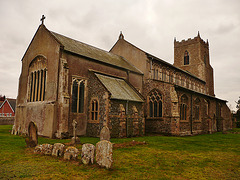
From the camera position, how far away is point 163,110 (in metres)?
22.3

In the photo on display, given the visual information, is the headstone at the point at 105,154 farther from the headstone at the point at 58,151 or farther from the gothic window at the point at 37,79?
the gothic window at the point at 37,79

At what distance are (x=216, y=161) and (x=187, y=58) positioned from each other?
46292 mm

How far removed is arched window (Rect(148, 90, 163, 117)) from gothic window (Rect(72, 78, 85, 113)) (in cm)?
929

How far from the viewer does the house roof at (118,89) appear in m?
18.3

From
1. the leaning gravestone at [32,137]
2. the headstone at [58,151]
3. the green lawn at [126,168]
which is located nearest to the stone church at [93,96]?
the leaning gravestone at [32,137]

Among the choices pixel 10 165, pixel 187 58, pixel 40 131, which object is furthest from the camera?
pixel 187 58

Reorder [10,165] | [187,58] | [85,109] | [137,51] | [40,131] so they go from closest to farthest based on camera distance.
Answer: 1. [10,165]
2. [40,131]
3. [85,109]
4. [137,51]
5. [187,58]

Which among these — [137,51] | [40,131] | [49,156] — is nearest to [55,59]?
[40,131]

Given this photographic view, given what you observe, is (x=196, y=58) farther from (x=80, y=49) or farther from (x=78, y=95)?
(x=78, y=95)

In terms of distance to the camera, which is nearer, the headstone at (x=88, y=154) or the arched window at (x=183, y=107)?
the headstone at (x=88, y=154)

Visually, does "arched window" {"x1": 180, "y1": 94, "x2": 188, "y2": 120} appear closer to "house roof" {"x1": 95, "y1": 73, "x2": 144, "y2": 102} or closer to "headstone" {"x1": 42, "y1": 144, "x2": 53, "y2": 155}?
"house roof" {"x1": 95, "y1": 73, "x2": 144, "y2": 102}

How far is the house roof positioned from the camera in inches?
722

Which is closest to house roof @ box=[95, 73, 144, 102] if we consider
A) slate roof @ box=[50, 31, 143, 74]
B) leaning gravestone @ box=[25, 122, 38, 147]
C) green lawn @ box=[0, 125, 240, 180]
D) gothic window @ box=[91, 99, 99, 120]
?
gothic window @ box=[91, 99, 99, 120]

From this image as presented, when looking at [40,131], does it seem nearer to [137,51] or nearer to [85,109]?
[85,109]
